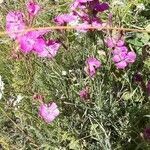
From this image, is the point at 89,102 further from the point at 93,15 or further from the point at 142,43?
the point at 142,43

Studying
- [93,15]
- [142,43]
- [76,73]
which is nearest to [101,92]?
[76,73]

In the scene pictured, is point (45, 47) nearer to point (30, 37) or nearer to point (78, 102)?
point (30, 37)

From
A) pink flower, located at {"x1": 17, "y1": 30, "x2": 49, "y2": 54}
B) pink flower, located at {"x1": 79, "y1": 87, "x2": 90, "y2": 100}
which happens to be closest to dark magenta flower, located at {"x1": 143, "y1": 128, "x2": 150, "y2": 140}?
pink flower, located at {"x1": 79, "y1": 87, "x2": 90, "y2": 100}

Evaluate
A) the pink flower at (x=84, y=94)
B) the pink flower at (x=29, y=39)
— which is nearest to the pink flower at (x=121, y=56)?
the pink flower at (x=84, y=94)

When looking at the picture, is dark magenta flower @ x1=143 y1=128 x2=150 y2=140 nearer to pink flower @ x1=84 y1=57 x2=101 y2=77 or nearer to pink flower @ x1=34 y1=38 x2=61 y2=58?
pink flower @ x1=84 y1=57 x2=101 y2=77

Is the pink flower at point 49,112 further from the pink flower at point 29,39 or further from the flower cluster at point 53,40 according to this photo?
the pink flower at point 29,39

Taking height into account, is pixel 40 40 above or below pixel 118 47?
above
